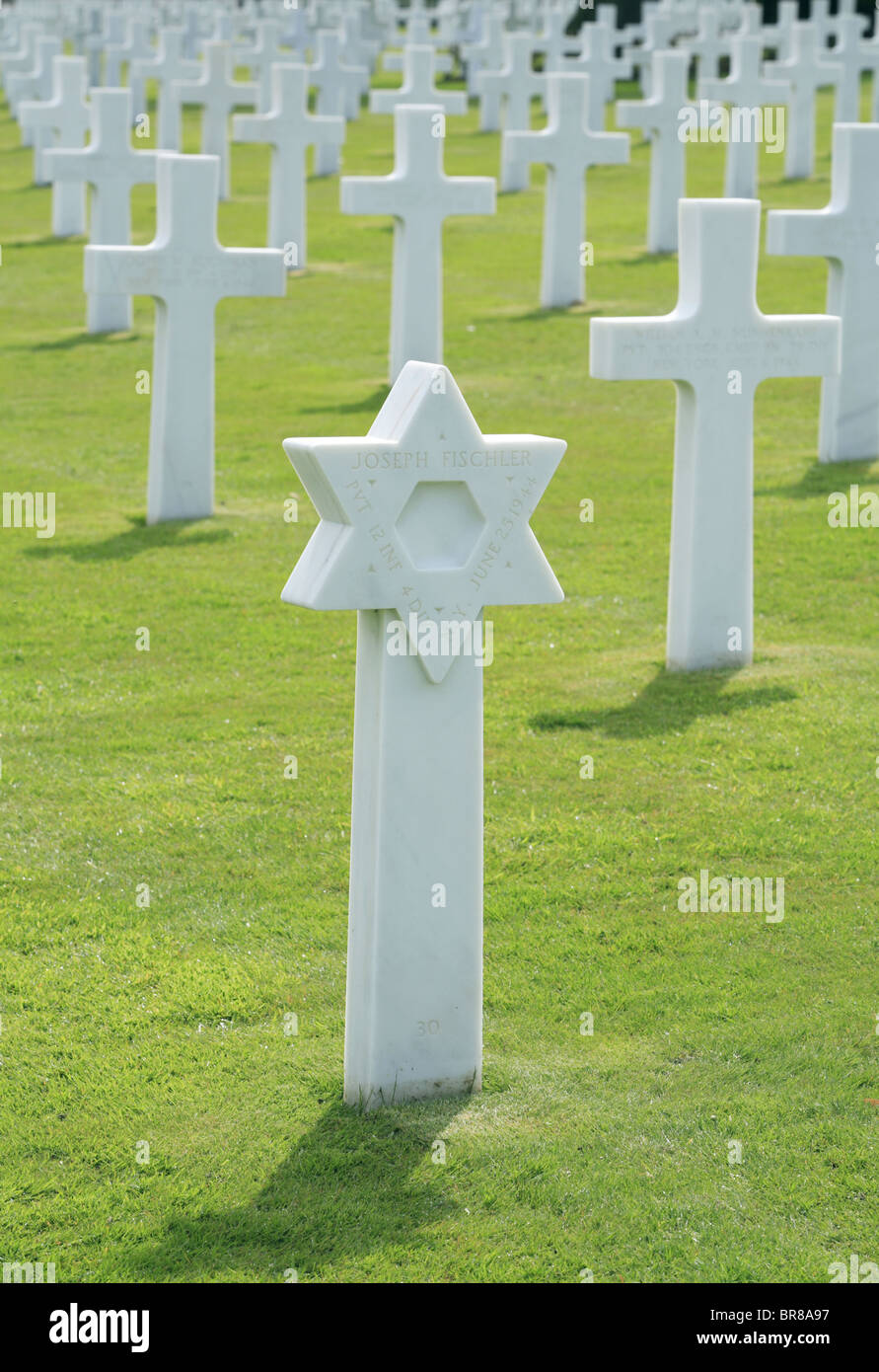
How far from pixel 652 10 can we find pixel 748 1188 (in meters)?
38.7

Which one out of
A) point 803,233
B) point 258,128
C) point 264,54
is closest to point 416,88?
point 258,128

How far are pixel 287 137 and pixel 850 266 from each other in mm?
9231

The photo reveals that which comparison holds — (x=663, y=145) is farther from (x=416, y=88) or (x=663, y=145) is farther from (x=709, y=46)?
(x=709, y=46)

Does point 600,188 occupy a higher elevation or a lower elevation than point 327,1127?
higher

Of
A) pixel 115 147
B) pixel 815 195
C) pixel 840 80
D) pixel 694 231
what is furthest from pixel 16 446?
pixel 840 80

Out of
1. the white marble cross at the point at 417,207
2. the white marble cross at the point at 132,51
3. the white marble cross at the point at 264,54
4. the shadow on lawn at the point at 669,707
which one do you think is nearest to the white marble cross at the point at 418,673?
the shadow on lawn at the point at 669,707

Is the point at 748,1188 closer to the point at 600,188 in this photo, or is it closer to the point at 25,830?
the point at 25,830

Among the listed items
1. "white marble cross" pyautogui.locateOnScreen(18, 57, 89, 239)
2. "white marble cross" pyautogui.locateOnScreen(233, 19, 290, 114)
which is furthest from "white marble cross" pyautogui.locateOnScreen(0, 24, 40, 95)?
"white marble cross" pyautogui.locateOnScreen(18, 57, 89, 239)

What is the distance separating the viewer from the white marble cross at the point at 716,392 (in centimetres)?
857

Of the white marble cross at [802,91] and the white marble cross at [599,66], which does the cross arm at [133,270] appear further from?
the white marble cross at [599,66]

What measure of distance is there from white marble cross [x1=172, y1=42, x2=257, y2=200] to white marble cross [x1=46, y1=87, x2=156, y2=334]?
22.2ft

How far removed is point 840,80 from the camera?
27.7 metres

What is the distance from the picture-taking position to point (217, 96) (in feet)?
83.5

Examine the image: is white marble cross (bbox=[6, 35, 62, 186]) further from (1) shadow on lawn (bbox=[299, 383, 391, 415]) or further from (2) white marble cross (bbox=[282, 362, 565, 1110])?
(2) white marble cross (bbox=[282, 362, 565, 1110])
